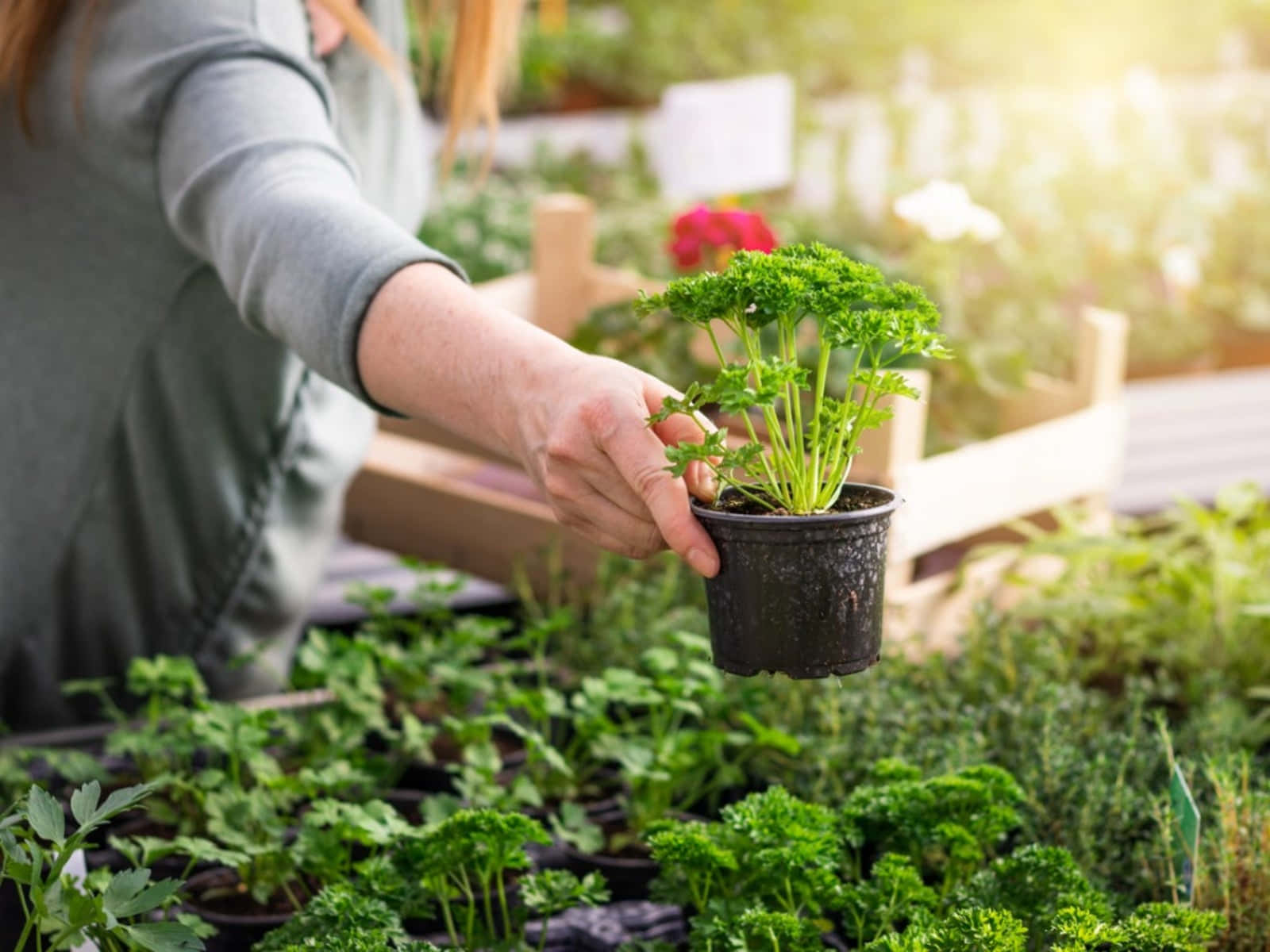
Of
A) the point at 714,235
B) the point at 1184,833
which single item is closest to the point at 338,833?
the point at 1184,833

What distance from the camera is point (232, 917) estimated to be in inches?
58.5

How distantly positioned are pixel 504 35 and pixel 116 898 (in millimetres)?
1291

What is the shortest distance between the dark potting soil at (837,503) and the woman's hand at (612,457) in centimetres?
2

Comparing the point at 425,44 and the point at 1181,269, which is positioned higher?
the point at 425,44

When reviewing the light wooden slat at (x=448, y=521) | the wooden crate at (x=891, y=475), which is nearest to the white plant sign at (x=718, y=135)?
the wooden crate at (x=891, y=475)

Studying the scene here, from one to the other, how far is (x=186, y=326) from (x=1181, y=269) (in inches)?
119

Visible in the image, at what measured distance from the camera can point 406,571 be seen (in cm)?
269

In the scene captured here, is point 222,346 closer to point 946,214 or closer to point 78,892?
point 78,892

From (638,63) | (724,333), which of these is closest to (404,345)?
(724,333)

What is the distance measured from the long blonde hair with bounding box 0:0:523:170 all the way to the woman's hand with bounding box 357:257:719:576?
20.1 inches

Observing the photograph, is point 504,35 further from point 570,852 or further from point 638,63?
point 638,63

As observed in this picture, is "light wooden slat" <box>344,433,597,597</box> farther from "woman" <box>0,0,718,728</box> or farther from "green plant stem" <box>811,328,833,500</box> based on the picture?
"green plant stem" <box>811,328,833,500</box>

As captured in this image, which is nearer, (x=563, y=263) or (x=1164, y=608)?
(x=1164, y=608)

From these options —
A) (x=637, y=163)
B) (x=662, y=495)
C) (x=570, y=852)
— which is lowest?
(x=570, y=852)
